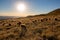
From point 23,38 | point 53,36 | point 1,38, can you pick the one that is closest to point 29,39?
point 23,38

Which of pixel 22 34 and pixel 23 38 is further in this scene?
pixel 22 34

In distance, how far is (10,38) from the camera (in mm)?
12500

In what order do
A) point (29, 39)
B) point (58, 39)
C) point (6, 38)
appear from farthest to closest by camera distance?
point (6, 38)
point (29, 39)
point (58, 39)

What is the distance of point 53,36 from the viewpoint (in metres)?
11.8

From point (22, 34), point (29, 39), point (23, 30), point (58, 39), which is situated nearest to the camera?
point (58, 39)

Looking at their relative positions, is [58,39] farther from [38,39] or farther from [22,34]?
[22,34]

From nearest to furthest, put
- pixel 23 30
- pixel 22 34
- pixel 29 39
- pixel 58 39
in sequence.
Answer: pixel 58 39 < pixel 29 39 < pixel 22 34 < pixel 23 30

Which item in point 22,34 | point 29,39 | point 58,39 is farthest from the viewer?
point 22,34

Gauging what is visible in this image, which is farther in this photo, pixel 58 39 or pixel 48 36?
pixel 48 36

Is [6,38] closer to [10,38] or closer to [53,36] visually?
[10,38]

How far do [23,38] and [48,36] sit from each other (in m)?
2.73

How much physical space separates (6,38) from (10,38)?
548 millimetres

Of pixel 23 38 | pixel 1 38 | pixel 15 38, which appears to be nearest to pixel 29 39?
pixel 23 38

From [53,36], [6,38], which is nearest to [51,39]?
[53,36]
